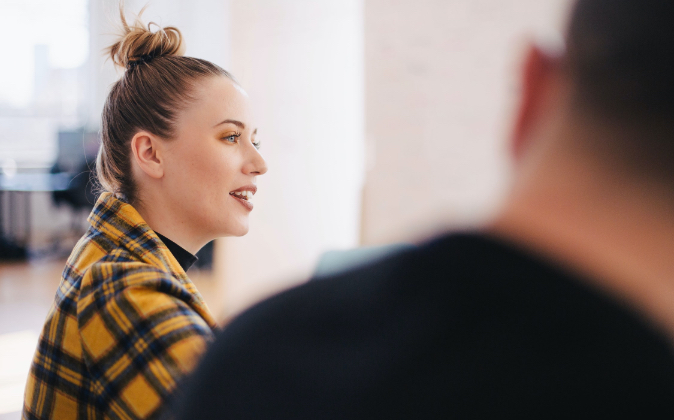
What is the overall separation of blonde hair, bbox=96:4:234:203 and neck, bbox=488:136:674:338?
0.87 metres

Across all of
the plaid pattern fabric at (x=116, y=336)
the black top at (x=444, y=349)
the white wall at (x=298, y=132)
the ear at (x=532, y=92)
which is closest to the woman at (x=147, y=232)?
the plaid pattern fabric at (x=116, y=336)

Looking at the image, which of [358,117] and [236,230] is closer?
[236,230]

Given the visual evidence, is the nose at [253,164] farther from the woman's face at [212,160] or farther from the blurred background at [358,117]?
the blurred background at [358,117]

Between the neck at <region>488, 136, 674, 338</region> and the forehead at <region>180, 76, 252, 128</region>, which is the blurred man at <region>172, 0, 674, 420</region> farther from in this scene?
the forehead at <region>180, 76, 252, 128</region>

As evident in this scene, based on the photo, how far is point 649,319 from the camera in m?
0.28

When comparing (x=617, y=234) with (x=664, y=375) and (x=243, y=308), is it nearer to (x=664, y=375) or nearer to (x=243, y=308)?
(x=664, y=375)

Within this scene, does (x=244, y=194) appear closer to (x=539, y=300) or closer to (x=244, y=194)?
(x=244, y=194)

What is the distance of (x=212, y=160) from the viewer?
106cm

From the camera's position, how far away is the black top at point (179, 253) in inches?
41.6

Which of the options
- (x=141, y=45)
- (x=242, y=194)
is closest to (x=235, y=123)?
(x=242, y=194)

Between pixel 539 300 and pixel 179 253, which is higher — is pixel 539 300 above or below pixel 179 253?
above

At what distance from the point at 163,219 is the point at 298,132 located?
1816 millimetres

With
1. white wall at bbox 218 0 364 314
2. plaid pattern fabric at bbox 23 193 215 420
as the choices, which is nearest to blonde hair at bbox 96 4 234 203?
plaid pattern fabric at bbox 23 193 215 420

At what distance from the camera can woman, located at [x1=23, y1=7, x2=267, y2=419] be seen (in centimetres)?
69
